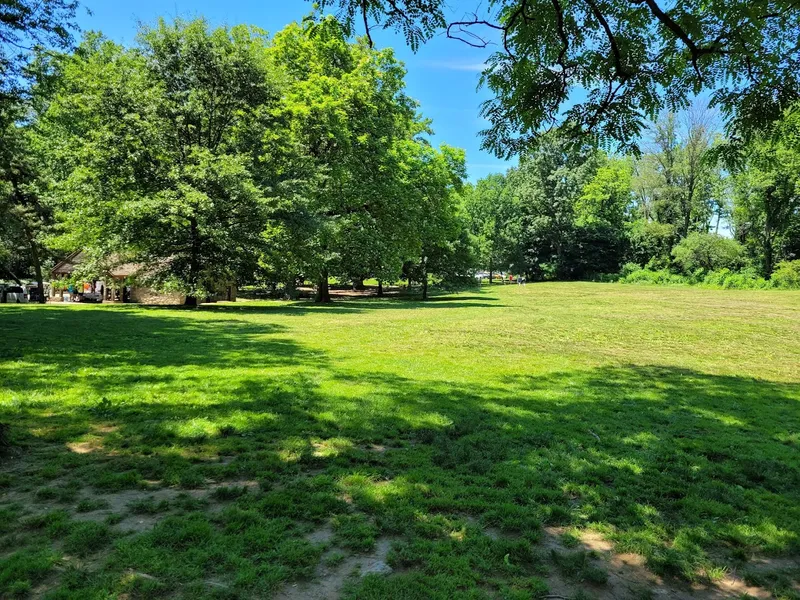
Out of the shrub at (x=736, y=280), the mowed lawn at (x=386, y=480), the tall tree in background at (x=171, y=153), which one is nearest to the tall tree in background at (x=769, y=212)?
the shrub at (x=736, y=280)

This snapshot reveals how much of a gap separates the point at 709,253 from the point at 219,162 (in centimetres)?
4853

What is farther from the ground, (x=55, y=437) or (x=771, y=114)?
(x=771, y=114)

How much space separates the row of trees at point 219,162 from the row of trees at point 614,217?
28.1m

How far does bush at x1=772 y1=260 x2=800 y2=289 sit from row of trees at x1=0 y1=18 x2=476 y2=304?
114 ft

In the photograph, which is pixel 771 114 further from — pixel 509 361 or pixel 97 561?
pixel 509 361

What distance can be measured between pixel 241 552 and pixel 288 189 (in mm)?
19206

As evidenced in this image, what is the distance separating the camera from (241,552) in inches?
108

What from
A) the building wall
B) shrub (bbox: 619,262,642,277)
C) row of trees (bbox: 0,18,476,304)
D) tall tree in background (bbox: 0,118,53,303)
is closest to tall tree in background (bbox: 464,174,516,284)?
shrub (bbox: 619,262,642,277)

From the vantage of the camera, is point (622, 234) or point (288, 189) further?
point (622, 234)

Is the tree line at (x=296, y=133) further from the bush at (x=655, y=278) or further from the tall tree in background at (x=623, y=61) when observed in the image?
the bush at (x=655, y=278)

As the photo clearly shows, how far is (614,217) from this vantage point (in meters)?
61.8

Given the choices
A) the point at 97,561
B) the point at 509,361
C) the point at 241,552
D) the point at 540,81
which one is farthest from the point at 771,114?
the point at 509,361

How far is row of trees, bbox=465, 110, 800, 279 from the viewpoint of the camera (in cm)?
5047

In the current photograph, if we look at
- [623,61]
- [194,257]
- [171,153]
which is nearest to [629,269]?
[194,257]
